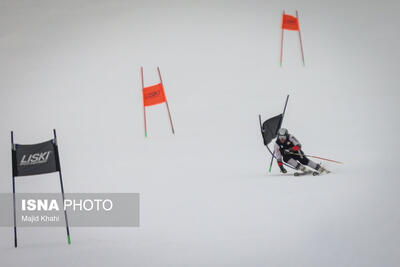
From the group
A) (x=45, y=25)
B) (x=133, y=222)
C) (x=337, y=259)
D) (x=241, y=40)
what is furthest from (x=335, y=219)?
(x=45, y=25)

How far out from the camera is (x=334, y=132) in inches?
461

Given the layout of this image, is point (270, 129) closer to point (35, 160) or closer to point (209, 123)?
point (35, 160)

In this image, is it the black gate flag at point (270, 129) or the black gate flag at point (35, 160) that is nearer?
the black gate flag at point (35, 160)

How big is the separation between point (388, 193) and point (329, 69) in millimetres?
11497

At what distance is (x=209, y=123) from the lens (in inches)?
559

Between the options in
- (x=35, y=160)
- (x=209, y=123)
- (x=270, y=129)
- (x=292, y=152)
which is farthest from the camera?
(x=209, y=123)

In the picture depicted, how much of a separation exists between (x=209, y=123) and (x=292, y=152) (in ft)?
21.6

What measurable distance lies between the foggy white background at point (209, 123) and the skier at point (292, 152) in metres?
0.31

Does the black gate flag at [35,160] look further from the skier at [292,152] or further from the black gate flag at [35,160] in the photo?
the skier at [292,152]

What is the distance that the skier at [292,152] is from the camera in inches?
303

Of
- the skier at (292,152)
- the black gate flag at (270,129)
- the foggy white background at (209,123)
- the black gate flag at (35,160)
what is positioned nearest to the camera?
the foggy white background at (209,123)

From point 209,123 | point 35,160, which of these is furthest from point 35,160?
point 209,123

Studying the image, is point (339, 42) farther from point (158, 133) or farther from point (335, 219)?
point (335, 219)

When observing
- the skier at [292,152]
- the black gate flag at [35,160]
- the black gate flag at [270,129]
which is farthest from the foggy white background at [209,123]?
the black gate flag at [35,160]
